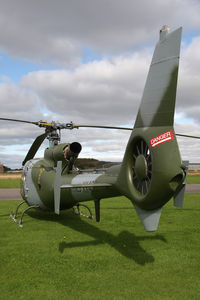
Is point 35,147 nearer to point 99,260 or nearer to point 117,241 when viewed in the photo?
point 117,241

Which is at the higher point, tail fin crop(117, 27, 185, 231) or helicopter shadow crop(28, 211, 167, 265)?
tail fin crop(117, 27, 185, 231)

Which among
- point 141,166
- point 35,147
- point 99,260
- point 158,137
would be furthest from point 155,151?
point 35,147

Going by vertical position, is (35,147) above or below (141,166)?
above

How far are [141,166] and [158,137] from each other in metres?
0.78

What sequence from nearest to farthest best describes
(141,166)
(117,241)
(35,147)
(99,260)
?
(141,166)
(99,260)
(117,241)
(35,147)

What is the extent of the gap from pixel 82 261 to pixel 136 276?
1.58m

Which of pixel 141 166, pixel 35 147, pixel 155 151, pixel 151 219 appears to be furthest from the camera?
pixel 35 147

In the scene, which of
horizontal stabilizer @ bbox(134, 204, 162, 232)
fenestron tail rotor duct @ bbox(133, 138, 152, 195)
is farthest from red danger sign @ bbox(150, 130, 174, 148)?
horizontal stabilizer @ bbox(134, 204, 162, 232)

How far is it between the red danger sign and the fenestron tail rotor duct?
28 centimetres

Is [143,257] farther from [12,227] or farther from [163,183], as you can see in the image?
[12,227]

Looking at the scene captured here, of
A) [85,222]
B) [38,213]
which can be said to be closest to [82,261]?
[85,222]

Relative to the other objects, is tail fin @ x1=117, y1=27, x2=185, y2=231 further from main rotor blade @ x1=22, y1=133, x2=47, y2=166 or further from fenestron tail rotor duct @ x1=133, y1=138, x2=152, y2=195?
main rotor blade @ x1=22, y1=133, x2=47, y2=166

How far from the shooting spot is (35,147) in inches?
508

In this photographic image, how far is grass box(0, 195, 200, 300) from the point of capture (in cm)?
525
